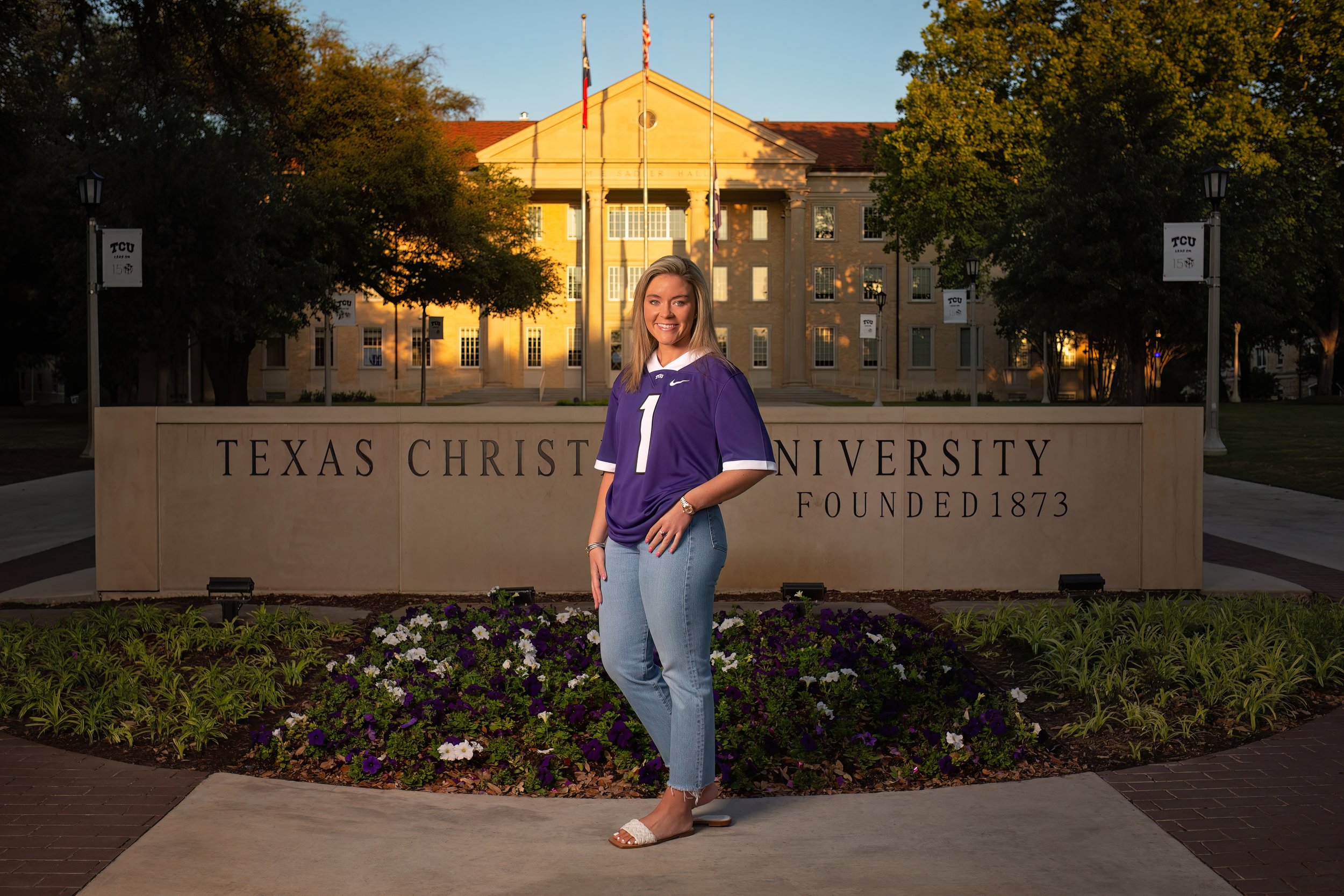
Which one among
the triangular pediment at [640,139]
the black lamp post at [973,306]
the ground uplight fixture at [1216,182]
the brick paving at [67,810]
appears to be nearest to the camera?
the brick paving at [67,810]

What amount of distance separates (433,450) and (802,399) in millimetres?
47811

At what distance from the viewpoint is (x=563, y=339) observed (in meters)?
67.8

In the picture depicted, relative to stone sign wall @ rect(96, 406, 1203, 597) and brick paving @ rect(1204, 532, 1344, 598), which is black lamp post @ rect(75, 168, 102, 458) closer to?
stone sign wall @ rect(96, 406, 1203, 597)

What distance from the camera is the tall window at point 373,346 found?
215 ft

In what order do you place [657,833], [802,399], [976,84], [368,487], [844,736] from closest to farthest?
[657,833], [844,736], [368,487], [976,84], [802,399]

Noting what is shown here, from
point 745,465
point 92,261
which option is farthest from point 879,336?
point 745,465

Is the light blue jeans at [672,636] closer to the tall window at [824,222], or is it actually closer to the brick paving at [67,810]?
the brick paving at [67,810]

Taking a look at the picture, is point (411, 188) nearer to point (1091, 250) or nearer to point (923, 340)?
point (1091, 250)

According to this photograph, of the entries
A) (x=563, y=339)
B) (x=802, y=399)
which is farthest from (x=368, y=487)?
(x=563, y=339)

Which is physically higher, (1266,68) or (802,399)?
(1266,68)

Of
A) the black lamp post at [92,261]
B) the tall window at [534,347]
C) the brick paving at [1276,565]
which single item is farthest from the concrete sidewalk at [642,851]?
the tall window at [534,347]

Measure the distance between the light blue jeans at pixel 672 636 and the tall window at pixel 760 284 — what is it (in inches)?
2594

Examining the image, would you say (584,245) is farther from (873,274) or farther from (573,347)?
(873,274)

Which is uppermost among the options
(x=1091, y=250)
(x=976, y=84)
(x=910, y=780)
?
(x=976, y=84)
